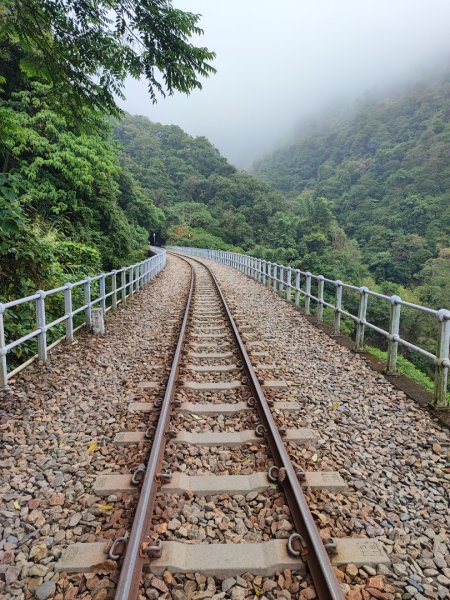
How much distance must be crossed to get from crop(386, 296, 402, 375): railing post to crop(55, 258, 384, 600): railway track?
1988 mm

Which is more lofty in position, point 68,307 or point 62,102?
point 62,102

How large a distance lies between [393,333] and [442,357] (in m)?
1.30

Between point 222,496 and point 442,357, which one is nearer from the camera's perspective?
point 222,496

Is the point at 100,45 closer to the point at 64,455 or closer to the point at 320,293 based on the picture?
the point at 64,455

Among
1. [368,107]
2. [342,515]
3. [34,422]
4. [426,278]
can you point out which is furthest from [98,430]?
[368,107]

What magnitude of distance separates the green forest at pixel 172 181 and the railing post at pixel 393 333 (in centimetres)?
407

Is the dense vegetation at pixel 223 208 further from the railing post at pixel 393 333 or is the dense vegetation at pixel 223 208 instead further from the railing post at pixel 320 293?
the railing post at pixel 393 333

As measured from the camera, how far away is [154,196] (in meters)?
82.0

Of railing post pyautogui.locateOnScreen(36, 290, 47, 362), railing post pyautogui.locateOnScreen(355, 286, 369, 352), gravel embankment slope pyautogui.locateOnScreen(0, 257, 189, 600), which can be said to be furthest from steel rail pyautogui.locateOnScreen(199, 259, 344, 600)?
railing post pyautogui.locateOnScreen(36, 290, 47, 362)

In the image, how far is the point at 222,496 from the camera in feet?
11.0

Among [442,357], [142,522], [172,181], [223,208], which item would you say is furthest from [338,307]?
[172,181]

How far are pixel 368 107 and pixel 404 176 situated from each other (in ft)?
267

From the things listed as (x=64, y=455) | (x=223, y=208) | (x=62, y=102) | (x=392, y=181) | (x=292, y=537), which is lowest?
(x=64, y=455)

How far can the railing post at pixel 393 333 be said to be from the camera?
246 inches
